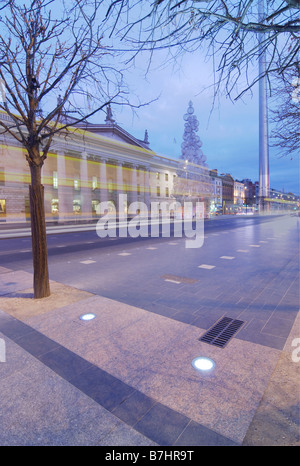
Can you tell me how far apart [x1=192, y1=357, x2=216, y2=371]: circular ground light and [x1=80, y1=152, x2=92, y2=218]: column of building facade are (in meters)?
36.2

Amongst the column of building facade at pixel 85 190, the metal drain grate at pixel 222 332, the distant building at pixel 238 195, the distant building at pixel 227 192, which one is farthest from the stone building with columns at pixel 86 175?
the distant building at pixel 238 195

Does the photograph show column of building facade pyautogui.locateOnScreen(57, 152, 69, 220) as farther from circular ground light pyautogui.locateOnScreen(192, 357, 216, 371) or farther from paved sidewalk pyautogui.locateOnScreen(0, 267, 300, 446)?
circular ground light pyautogui.locateOnScreen(192, 357, 216, 371)

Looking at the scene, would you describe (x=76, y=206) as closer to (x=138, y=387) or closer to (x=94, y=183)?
(x=94, y=183)

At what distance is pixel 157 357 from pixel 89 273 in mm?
Answer: 4993

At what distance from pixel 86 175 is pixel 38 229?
36.8m

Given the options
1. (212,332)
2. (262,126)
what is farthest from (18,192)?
(262,126)

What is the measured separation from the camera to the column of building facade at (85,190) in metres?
38.7

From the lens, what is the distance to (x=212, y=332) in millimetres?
3834

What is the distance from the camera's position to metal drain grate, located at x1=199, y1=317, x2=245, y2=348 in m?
3.56

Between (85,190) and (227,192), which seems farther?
(227,192)

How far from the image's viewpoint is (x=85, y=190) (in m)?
40.2

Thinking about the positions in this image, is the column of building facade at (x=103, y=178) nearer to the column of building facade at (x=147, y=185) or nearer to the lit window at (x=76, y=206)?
the lit window at (x=76, y=206)

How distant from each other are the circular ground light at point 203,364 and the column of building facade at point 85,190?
36.2 m

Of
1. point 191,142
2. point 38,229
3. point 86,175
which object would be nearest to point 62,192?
point 86,175
